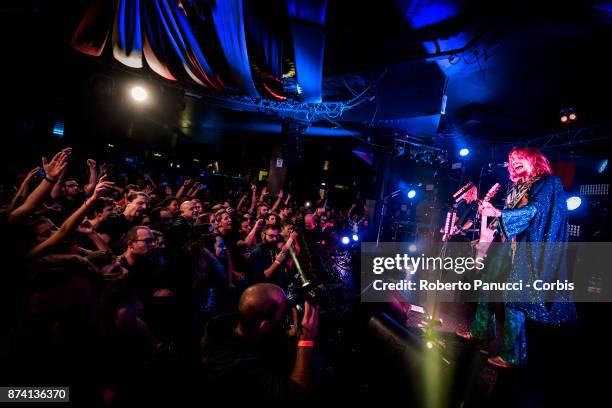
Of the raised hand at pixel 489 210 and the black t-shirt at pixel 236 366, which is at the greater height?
the raised hand at pixel 489 210

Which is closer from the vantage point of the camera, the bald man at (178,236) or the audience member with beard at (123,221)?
the bald man at (178,236)

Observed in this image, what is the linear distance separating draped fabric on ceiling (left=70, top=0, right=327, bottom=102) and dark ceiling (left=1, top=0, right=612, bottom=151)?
468 millimetres

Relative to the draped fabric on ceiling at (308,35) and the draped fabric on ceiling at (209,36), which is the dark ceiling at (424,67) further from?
the draped fabric on ceiling at (308,35)

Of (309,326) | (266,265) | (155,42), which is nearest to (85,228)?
(266,265)

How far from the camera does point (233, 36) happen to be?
4.38 metres

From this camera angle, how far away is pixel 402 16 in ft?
16.1

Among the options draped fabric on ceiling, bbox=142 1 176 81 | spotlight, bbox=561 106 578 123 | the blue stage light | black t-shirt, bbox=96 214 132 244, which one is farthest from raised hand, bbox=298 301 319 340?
the blue stage light

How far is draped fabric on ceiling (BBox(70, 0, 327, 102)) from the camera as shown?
401 cm

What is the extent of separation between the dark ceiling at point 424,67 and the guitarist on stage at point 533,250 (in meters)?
2.96

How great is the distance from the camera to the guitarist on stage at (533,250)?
259 centimetres

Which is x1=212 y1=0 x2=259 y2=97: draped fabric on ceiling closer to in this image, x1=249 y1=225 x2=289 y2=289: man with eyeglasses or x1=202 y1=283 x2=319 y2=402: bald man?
x1=249 y1=225 x2=289 y2=289: man with eyeglasses

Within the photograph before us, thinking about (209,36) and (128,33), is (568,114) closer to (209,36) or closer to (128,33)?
(209,36)

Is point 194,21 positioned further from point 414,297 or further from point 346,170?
point 346,170

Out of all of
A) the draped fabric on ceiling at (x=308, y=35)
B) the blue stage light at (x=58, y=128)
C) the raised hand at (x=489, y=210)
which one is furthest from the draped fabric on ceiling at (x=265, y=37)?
the blue stage light at (x=58, y=128)
